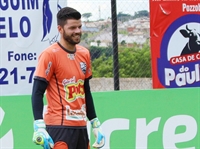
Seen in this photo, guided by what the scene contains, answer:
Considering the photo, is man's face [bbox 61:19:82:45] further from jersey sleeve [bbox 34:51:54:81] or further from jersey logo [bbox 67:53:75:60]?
jersey sleeve [bbox 34:51:54:81]

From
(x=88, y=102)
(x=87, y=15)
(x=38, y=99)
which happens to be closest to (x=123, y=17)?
(x=87, y=15)

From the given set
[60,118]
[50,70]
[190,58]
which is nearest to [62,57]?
[50,70]

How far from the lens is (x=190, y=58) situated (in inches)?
307

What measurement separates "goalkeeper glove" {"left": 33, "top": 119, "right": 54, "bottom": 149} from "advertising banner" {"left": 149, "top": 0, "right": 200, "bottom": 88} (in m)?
3.14

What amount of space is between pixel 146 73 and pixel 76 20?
10.7 ft

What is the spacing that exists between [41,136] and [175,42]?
3480mm

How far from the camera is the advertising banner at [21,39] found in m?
7.31

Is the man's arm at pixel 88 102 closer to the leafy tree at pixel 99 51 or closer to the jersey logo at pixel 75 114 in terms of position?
the jersey logo at pixel 75 114

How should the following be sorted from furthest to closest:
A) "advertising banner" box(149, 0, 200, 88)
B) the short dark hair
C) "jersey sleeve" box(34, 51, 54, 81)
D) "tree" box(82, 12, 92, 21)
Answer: "advertising banner" box(149, 0, 200, 88), "tree" box(82, 12, 92, 21), the short dark hair, "jersey sleeve" box(34, 51, 54, 81)

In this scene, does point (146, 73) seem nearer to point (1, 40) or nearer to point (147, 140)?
point (147, 140)

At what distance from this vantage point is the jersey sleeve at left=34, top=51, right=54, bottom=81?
485cm

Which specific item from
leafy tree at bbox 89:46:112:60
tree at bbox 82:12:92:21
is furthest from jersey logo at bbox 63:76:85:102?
leafy tree at bbox 89:46:112:60

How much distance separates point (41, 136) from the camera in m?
4.72

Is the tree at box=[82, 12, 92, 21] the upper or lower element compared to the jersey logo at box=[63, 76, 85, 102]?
upper
